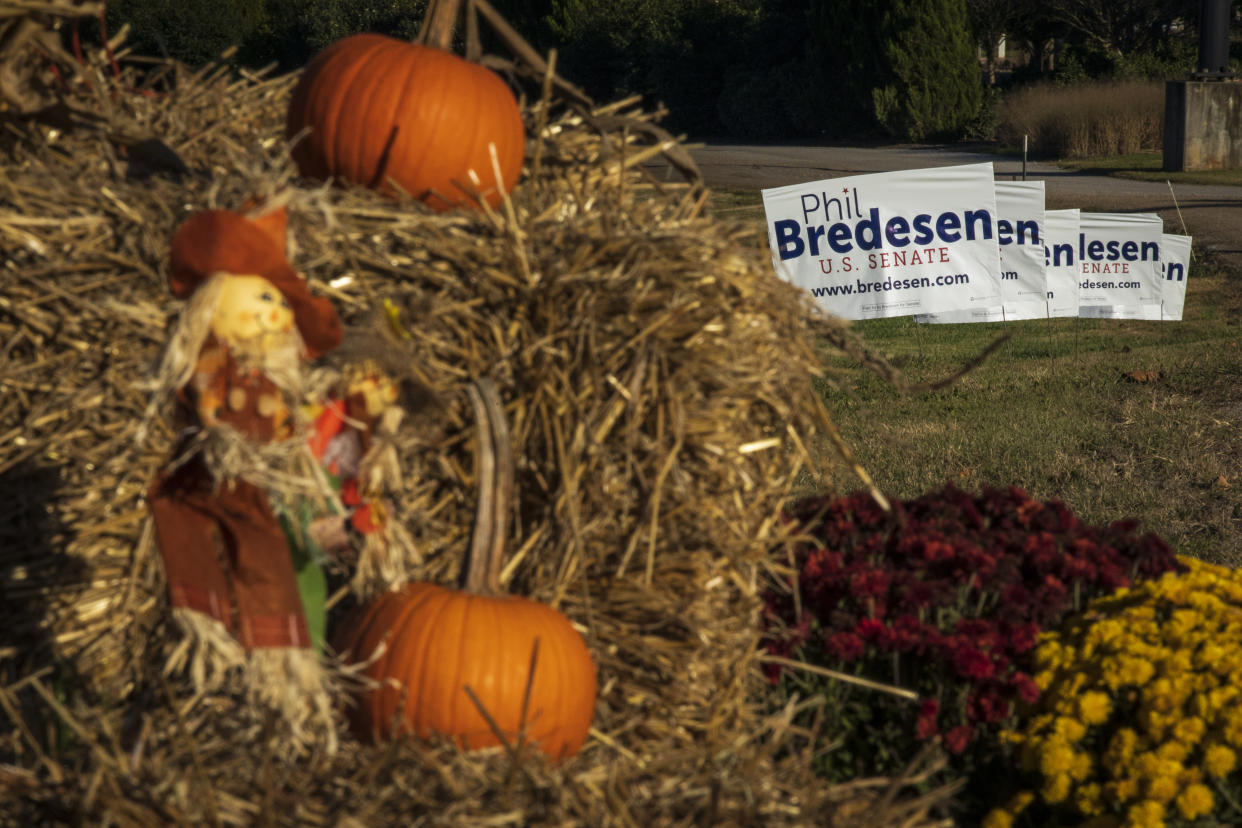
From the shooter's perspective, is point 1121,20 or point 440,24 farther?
point 1121,20

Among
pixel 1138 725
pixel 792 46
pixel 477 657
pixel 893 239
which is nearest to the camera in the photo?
pixel 477 657

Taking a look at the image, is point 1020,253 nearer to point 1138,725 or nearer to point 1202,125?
point 1138,725

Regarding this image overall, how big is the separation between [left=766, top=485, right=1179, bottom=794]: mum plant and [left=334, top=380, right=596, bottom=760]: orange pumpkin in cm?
88

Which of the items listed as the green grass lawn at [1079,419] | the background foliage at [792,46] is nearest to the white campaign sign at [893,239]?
the green grass lawn at [1079,419]

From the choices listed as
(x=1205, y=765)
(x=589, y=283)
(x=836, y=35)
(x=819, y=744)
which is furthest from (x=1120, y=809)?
(x=836, y=35)

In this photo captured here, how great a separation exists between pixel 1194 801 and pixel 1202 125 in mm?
24073

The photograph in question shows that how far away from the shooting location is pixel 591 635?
3154mm

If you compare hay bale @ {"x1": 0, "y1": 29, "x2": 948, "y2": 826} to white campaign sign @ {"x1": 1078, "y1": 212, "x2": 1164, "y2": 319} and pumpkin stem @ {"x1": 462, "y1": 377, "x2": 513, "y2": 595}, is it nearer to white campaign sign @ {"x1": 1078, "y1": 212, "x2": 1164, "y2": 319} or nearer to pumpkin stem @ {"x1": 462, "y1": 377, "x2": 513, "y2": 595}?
pumpkin stem @ {"x1": 462, "y1": 377, "x2": 513, "y2": 595}

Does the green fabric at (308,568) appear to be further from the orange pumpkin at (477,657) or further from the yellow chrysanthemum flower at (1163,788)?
the yellow chrysanthemum flower at (1163,788)

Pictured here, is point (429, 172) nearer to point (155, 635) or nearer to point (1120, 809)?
point (155, 635)

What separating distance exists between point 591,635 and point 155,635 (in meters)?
1.07

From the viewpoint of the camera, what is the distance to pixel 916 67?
36312 mm

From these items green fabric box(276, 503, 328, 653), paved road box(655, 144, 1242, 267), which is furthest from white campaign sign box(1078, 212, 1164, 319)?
green fabric box(276, 503, 328, 653)

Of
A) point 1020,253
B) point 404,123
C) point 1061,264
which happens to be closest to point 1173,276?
point 1061,264
